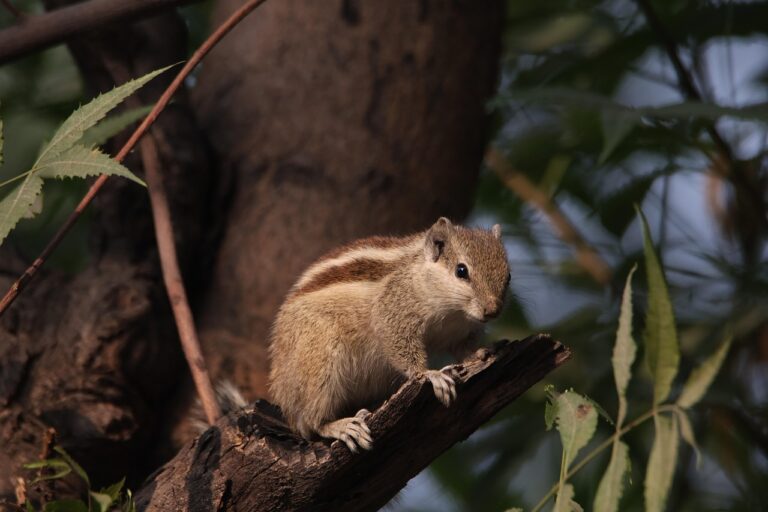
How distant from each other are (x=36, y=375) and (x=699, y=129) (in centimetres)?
260

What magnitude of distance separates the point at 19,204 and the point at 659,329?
1691 millimetres

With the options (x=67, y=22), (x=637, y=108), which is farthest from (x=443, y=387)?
(x=67, y=22)

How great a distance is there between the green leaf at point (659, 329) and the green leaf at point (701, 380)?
115 millimetres

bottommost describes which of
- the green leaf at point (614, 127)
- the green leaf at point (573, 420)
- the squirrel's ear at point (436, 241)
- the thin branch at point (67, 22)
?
the green leaf at point (573, 420)

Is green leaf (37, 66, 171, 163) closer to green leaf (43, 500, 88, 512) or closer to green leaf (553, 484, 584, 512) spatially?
green leaf (43, 500, 88, 512)

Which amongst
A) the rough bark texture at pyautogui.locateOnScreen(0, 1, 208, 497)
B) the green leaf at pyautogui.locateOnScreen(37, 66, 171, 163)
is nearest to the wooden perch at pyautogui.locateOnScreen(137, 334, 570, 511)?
the rough bark texture at pyautogui.locateOnScreen(0, 1, 208, 497)

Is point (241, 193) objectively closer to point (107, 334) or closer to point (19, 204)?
point (107, 334)

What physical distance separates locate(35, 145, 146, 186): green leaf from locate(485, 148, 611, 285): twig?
270 centimetres

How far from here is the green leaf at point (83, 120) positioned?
2117mm

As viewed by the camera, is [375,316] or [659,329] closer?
[659,329]

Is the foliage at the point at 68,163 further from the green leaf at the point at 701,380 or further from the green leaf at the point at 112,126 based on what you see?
the green leaf at the point at 701,380

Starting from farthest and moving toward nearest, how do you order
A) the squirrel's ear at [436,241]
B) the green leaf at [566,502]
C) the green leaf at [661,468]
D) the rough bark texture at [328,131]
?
1. the rough bark texture at [328,131]
2. the squirrel's ear at [436,241]
3. the green leaf at [661,468]
4. the green leaf at [566,502]

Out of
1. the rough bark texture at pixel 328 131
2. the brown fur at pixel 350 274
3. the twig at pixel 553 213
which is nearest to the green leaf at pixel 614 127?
the brown fur at pixel 350 274

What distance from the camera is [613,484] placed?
92.0 inches
